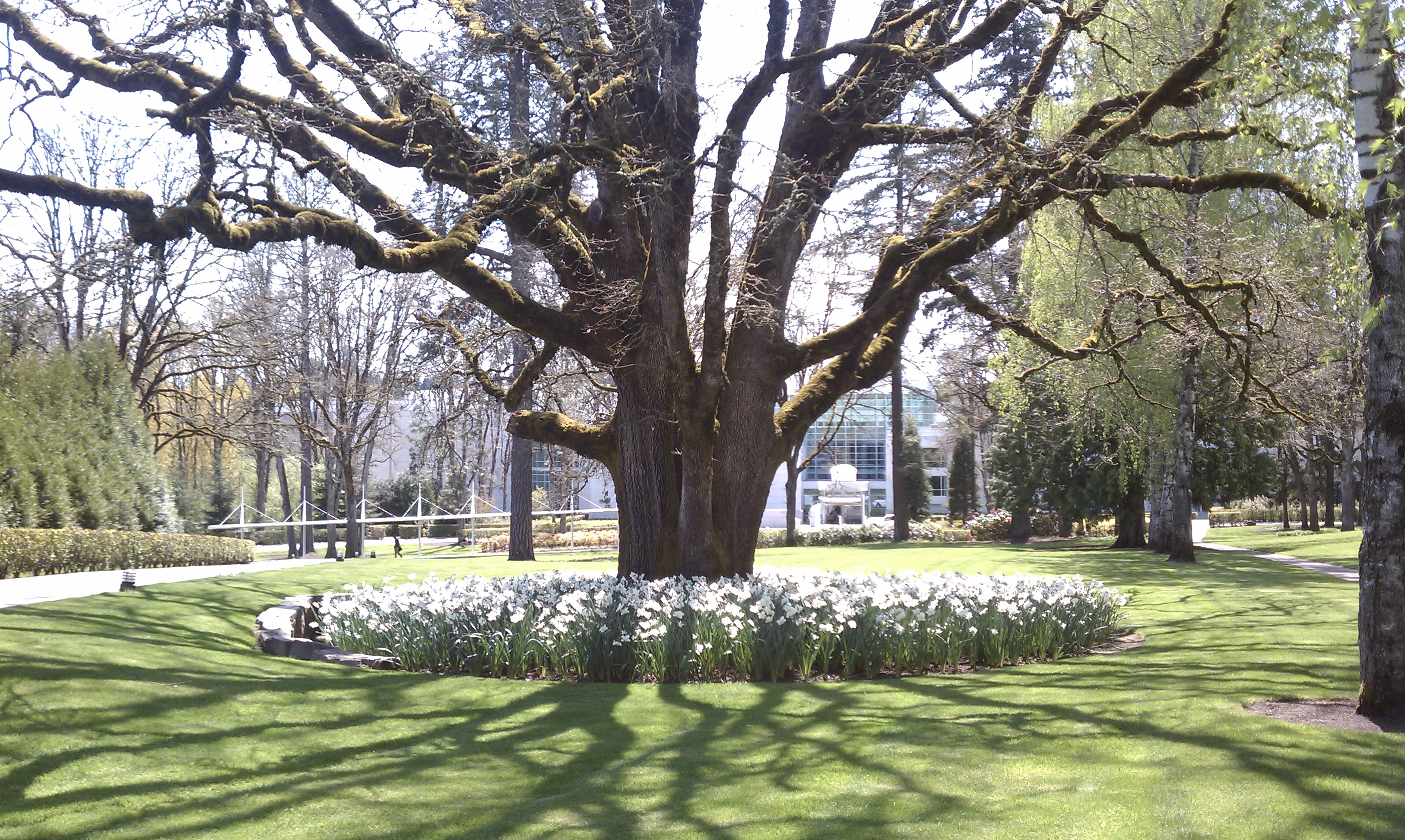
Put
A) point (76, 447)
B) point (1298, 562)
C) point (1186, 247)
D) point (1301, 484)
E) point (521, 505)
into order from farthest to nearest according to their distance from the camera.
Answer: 1. point (1301, 484)
2. point (521, 505)
3. point (1298, 562)
4. point (76, 447)
5. point (1186, 247)

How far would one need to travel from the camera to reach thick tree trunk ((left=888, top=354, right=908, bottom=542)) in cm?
2992

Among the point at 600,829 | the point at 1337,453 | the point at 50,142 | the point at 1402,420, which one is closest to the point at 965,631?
the point at 1402,420

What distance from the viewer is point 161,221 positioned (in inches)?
271

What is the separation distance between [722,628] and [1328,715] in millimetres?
4241

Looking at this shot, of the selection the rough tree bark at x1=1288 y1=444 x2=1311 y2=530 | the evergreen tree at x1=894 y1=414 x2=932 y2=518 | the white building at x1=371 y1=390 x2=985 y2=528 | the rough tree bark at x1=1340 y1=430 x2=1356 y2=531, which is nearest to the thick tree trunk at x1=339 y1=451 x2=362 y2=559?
the evergreen tree at x1=894 y1=414 x2=932 y2=518

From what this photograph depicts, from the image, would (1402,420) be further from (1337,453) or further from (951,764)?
(1337,453)

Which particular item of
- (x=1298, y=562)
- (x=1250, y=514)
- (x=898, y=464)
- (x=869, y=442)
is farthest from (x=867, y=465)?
(x=1298, y=562)

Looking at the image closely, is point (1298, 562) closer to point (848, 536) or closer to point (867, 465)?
point (848, 536)

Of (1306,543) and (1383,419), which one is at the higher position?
(1383,419)

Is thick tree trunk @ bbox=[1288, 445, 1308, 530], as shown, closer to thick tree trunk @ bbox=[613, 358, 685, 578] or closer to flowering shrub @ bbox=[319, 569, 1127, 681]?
flowering shrub @ bbox=[319, 569, 1127, 681]

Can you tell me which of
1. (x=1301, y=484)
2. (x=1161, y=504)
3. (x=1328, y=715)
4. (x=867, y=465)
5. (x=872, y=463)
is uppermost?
(x=872, y=463)

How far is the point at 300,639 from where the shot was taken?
9.77 metres

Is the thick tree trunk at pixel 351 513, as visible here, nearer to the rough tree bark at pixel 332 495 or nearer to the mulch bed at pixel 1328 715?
the rough tree bark at pixel 332 495

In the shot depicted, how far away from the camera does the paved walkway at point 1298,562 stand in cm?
1644
